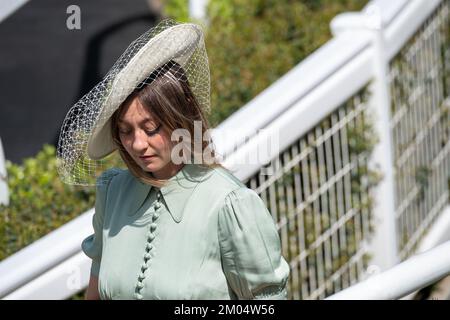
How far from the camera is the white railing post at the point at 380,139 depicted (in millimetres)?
4594

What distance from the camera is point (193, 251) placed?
256 cm

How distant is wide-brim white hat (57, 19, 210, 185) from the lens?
2500 mm

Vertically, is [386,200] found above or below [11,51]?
below

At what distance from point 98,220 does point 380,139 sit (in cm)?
217

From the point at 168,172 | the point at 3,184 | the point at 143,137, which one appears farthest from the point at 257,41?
the point at 143,137

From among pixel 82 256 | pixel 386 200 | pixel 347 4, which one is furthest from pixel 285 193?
pixel 347 4

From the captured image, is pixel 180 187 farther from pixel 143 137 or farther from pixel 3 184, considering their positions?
pixel 3 184

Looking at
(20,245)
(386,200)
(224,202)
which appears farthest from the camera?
(386,200)

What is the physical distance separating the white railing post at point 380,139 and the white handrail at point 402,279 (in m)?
2.03

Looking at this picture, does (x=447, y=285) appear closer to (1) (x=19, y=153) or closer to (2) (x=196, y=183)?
(2) (x=196, y=183)

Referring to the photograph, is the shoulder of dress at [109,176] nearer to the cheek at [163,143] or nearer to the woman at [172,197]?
the woman at [172,197]

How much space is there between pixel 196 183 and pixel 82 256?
937 mm

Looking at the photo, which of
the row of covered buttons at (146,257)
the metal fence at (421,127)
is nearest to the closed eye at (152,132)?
the row of covered buttons at (146,257)

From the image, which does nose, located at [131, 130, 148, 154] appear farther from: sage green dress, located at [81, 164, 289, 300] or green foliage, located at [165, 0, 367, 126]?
green foliage, located at [165, 0, 367, 126]
